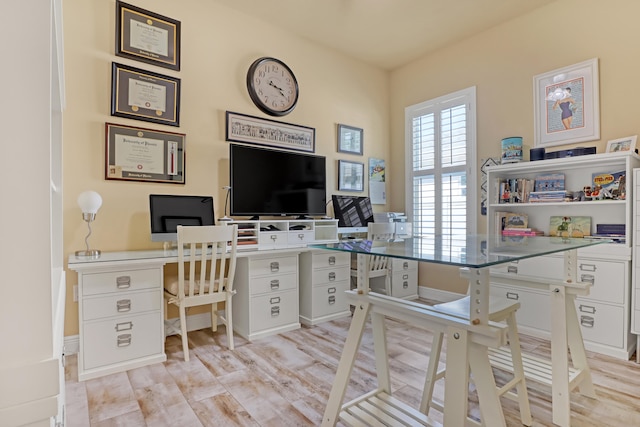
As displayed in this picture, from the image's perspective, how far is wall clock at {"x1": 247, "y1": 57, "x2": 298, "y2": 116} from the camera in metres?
3.23

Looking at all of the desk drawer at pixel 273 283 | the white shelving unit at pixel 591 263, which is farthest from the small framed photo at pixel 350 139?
the desk drawer at pixel 273 283

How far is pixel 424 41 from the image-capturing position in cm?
373

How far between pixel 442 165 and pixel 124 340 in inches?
136

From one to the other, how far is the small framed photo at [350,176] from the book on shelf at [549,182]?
1.82 m

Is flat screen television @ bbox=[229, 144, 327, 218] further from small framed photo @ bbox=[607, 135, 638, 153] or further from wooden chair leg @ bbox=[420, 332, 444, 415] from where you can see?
small framed photo @ bbox=[607, 135, 638, 153]

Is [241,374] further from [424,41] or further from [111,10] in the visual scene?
[424,41]

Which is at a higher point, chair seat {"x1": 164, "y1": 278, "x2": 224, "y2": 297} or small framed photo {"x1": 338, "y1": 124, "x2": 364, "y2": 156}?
small framed photo {"x1": 338, "y1": 124, "x2": 364, "y2": 156}

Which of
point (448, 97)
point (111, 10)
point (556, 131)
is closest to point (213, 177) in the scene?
point (111, 10)

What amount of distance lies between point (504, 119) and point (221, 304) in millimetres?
3272

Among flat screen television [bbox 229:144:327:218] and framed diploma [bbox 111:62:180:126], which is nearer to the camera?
framed diploma [bbox 111:62:180:126]

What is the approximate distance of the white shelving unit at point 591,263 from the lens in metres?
2.34

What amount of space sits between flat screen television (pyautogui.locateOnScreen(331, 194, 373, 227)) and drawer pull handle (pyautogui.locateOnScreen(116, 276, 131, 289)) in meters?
2.14

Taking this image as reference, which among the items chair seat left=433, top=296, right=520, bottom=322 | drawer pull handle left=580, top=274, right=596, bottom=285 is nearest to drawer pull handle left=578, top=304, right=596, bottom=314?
drawer pull handle left=580, top=274, right=596, bottom=285

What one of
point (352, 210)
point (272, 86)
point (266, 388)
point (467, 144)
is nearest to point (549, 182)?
point (467, 144)
